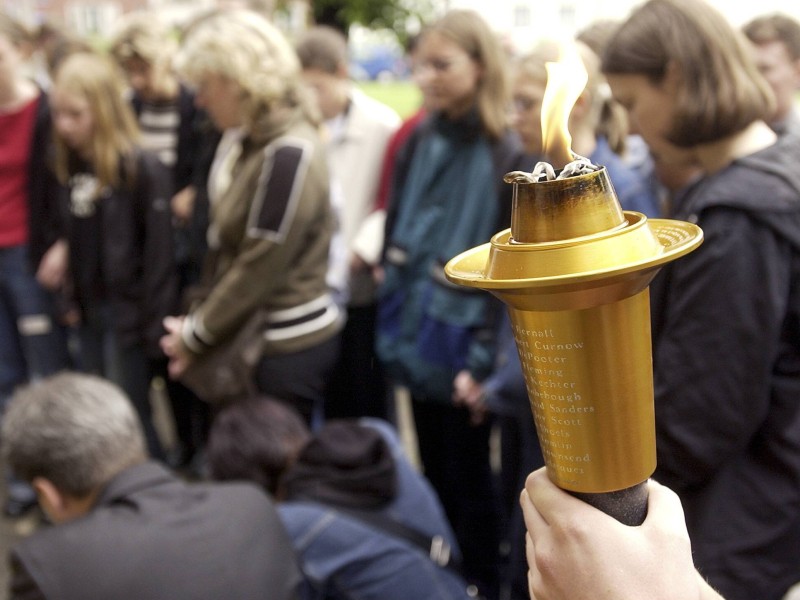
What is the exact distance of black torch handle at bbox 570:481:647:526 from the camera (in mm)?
921

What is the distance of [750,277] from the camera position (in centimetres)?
162

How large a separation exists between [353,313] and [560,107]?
2.76 metres

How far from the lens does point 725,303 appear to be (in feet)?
5.33

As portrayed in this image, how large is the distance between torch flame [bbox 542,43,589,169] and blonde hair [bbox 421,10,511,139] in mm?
1849

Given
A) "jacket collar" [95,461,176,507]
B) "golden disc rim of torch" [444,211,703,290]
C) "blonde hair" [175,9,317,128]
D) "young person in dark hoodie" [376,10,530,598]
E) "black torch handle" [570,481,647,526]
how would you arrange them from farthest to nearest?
"blonde hair" [175,9,317,128]
"young person in dark hoodie" [376,10,530,598]
"jacket collar" [95,461,176,507]
"black torch handle" [570,481,647,526]
"golden disc rim of torch" [444,211,703,290]

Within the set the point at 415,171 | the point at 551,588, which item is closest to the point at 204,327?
the point at 415,171

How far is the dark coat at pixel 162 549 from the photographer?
1.70m

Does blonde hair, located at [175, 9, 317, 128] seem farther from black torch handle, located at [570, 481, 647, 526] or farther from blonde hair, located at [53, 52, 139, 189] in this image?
black torch handle, located at [570, 481, 647, 526]

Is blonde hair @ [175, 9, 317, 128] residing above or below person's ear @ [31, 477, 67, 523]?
above

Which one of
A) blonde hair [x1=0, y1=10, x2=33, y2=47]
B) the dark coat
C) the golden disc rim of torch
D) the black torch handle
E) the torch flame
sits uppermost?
the torch flame

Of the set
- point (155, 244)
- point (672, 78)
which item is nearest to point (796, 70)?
point (672, 78)

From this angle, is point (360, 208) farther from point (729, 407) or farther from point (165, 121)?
point (729, 407)

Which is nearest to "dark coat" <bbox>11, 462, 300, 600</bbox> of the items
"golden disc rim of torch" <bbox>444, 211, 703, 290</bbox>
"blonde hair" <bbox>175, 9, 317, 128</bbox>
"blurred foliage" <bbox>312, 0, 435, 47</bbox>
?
"golden disc rim of torch" <bbox>444, 211, 703, 290</bbox>

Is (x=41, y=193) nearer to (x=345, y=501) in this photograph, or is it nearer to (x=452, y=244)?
(x=452, y=244)
